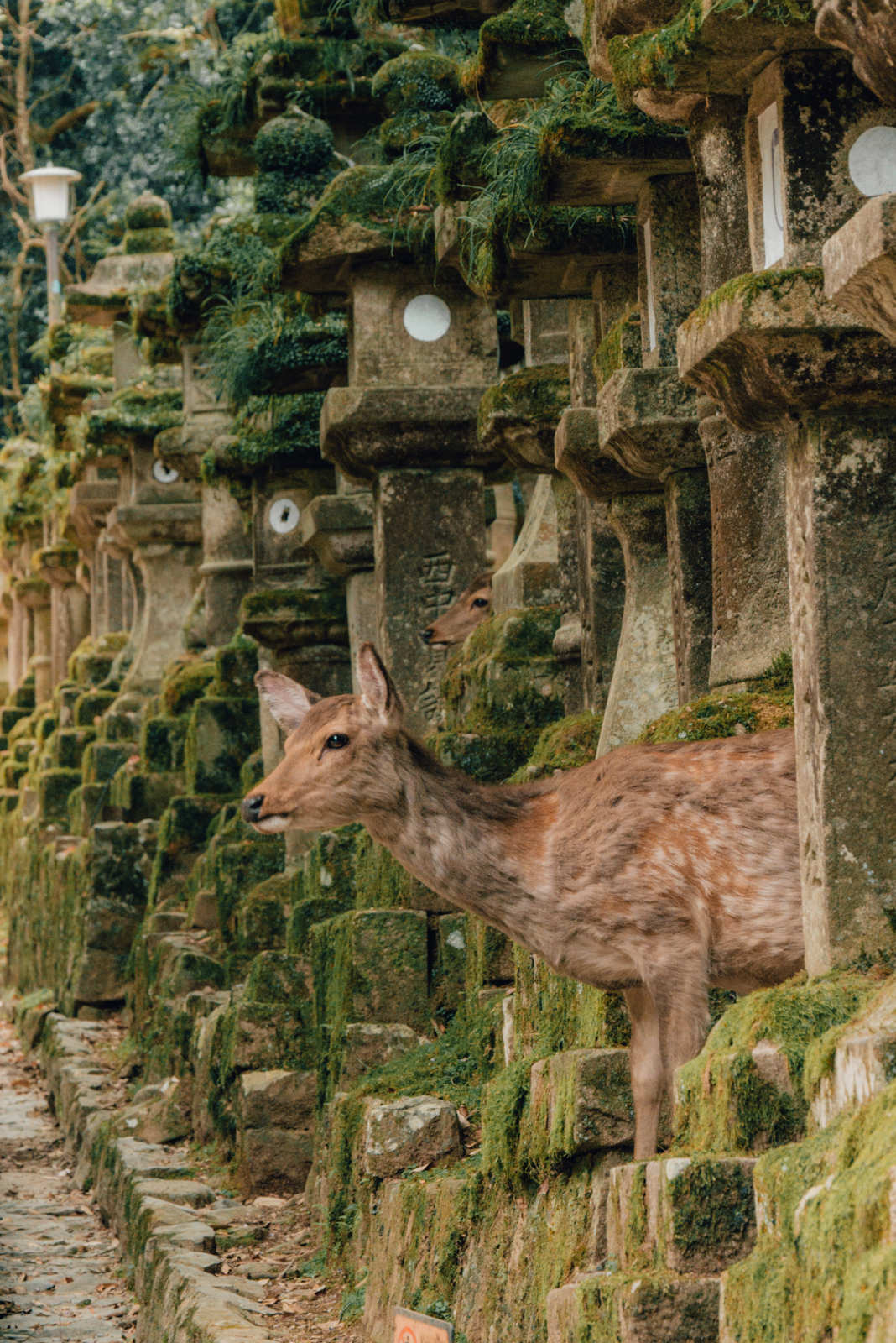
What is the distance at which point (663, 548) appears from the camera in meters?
11.2

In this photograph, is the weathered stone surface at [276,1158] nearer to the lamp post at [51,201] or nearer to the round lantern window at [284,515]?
the round lantern window at [284,515]

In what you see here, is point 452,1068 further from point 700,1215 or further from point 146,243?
point 146,243

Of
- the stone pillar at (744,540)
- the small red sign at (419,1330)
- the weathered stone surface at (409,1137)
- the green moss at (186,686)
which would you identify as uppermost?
the green moss at (186,686)

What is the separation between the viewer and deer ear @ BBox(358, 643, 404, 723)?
9.06 metres

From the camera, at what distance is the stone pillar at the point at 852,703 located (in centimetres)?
696

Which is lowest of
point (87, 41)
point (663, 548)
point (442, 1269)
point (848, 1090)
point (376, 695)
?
point (442, 1269)

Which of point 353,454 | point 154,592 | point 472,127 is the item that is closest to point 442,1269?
point 472,127

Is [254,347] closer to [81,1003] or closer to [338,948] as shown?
[338,948]

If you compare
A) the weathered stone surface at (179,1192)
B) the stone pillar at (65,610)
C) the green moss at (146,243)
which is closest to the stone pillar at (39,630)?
the stone pillar at (65,610)

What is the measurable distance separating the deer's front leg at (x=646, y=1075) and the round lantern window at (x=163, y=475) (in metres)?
20.9

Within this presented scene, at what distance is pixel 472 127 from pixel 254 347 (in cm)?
561

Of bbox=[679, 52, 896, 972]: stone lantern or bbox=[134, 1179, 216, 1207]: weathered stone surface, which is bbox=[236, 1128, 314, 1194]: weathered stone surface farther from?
bbox=[679, 52, 896, 972]: stone lantern

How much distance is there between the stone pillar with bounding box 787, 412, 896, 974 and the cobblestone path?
6.70 metres

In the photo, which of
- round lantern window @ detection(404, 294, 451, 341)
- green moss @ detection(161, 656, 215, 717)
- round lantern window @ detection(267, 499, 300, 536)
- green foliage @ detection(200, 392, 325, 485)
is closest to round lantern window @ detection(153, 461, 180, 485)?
green moss @ detection(161, 656, 215, 717)
